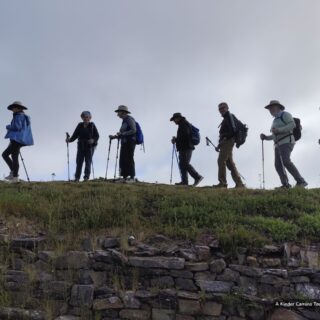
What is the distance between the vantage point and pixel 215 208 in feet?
32.8

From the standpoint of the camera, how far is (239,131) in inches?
521

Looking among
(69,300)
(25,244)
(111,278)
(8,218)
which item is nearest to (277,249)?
(111,278)

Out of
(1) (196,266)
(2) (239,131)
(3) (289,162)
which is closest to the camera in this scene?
(1) (196,266)

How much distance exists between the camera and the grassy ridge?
8.96m

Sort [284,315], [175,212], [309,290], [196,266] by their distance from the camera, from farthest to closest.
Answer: [175,212]
[196,266]
[309,290]
[284,315]

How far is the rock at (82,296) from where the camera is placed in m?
7.73

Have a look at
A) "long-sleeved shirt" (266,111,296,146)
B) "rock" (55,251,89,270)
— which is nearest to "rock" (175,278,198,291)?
"rock" (55,251,89,270)

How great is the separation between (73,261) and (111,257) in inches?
22.9

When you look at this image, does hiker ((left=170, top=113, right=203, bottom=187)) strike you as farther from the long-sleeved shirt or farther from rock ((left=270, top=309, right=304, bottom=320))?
rock ((left=270, top=309, right=304, bottom=320))

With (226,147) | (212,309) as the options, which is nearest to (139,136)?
(226,147)

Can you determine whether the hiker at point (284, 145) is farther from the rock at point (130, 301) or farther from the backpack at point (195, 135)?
the rock at point (130, 301)

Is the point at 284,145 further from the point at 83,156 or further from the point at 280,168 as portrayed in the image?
the point at 83,156

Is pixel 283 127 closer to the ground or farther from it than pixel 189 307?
farther from it

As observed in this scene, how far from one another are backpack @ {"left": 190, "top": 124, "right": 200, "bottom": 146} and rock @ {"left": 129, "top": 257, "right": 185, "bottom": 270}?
6.27m
